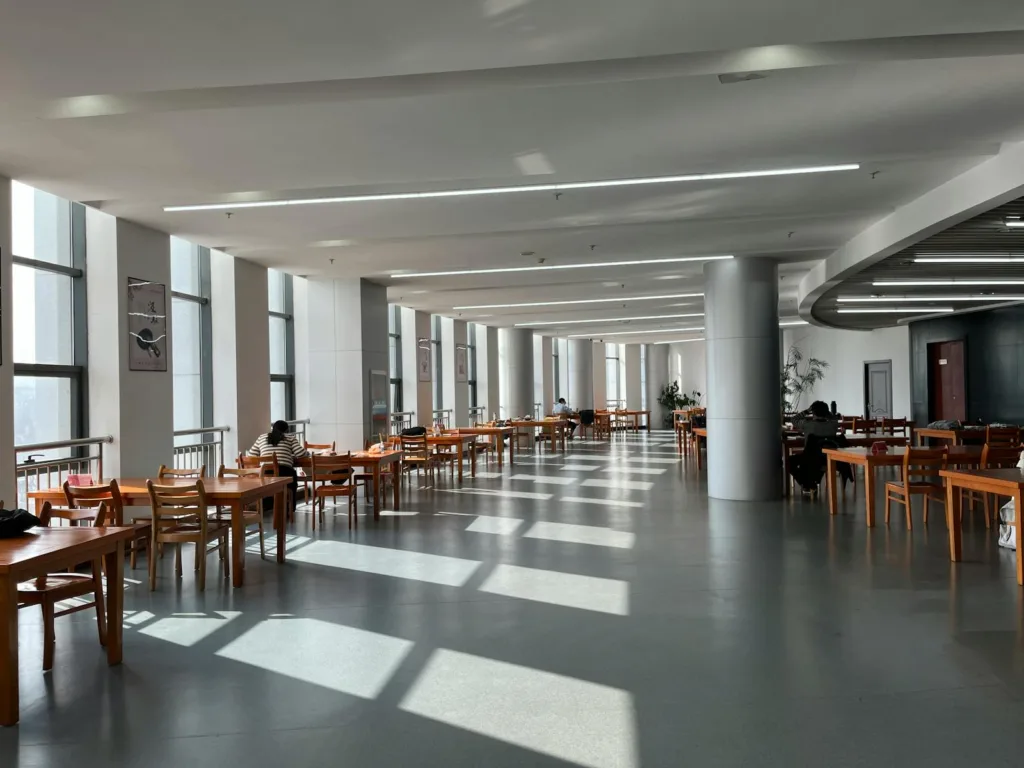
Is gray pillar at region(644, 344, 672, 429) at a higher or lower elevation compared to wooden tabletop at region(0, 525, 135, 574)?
higher

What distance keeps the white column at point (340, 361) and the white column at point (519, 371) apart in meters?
8.66

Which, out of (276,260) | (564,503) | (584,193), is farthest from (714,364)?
(276,260)

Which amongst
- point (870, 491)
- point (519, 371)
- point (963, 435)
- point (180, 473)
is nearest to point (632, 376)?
point (519, 371)

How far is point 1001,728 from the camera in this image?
2.98m

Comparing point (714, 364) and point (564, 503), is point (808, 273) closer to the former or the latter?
point (714, 364)

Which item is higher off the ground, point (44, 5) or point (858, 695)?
point (44, 5)

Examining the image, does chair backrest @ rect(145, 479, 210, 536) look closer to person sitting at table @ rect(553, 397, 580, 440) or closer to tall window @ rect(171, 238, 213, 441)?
tall window @ rect(171, 238, 213, 441)

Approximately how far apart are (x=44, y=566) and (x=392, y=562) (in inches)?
118

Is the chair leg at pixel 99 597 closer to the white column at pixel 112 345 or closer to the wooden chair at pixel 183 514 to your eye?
the wooden chair at pixel 183 514

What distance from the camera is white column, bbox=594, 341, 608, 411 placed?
1040 inches

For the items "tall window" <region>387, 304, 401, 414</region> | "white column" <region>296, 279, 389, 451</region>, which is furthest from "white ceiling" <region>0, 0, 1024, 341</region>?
"tall window" <region>387, 304, 401, 414</region>

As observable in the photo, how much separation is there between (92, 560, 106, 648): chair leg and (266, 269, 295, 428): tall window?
7.06 meters

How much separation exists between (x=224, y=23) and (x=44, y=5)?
663 mm

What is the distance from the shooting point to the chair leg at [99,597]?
13.4ft
